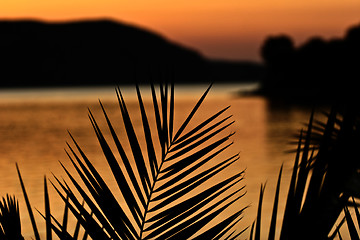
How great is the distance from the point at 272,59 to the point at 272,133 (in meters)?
71.2

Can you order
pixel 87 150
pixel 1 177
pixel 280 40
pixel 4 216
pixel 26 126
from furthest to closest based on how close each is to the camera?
pixel 280 40, pixel 26 126, pixel 87 150, pixel 1 177, pixel 4 216

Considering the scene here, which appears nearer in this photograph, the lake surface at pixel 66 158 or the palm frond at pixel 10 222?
the palm frond at pixel 10 222

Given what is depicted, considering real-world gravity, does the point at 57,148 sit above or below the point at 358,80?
below

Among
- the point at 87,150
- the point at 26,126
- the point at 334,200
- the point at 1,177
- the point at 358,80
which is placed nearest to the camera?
the point at 334,200

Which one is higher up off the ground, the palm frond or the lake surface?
the palm frond

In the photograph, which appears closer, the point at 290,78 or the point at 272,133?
the point at 272,133

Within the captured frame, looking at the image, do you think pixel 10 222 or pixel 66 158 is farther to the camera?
pixel 66 158

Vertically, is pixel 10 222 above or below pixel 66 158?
above

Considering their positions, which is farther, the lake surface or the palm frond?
the lake surface

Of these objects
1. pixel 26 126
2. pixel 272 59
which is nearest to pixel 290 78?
pixel 272 59

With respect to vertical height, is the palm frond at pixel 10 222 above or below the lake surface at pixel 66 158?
above

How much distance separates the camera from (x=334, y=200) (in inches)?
46.3

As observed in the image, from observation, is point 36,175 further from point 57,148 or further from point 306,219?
point 306,219

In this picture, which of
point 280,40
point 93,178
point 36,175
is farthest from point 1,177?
point 280,40
